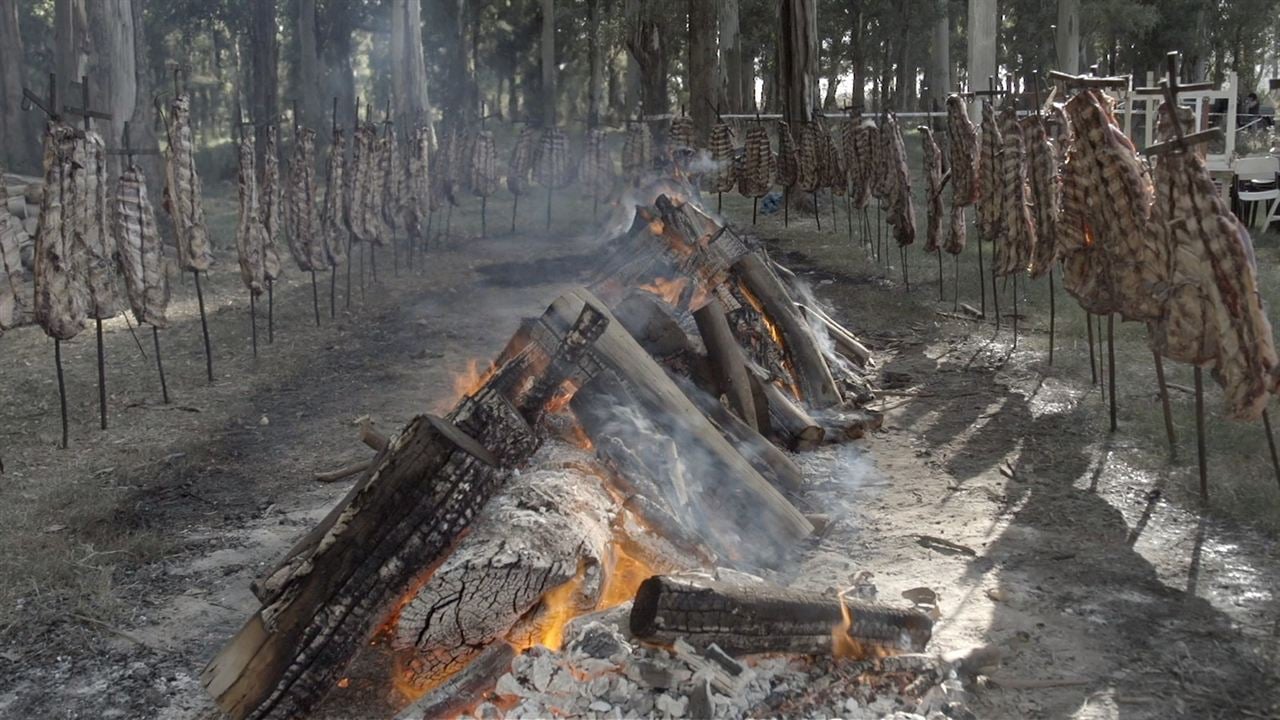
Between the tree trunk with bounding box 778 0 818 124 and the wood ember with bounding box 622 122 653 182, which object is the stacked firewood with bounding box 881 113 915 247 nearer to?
the wood ember with bounding box 622 122 653 182

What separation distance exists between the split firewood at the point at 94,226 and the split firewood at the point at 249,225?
1840 mm

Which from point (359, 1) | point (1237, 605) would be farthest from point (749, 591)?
point (359, 1)

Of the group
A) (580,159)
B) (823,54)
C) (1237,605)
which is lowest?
(1237,605)

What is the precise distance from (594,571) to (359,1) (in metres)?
49.6

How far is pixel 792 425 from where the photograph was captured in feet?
22.6

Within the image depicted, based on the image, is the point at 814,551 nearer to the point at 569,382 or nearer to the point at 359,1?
the point at 569,382

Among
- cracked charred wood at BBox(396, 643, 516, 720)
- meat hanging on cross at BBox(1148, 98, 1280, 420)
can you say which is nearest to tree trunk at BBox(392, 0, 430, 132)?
meat hanging on cross at BBox(1148, 98, 1280, 420)

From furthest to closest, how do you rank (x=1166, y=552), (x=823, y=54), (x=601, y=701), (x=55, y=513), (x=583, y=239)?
(x=823, y=54) → (x=583, y=239) → (x=55, y=513) → (x=1166, y=552) → (x=601, y=701)

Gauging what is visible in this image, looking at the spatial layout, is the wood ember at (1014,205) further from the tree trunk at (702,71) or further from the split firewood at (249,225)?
the tree trunk at (702,71)

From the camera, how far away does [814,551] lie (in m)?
5.31

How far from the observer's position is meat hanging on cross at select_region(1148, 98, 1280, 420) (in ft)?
17.8

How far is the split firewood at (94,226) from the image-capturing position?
754 cm

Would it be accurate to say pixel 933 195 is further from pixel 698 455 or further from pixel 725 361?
pixel 698 455

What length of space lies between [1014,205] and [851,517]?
468 cm
